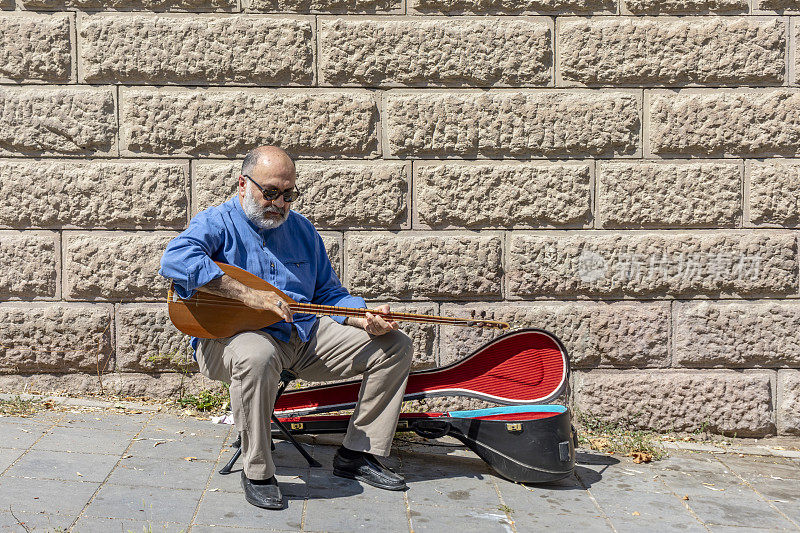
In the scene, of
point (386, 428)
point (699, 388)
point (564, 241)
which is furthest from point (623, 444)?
point (386, 428)

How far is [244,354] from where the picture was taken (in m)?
3.40

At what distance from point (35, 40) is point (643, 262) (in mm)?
3868

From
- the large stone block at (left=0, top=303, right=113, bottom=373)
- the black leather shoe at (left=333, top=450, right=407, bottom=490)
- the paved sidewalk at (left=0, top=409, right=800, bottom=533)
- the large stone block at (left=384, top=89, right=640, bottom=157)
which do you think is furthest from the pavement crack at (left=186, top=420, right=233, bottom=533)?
the large stone block at (left=384, top=89, right=640, bottom=157)

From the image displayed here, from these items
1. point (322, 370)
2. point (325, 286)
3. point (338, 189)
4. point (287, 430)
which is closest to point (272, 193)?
point (325, 286)

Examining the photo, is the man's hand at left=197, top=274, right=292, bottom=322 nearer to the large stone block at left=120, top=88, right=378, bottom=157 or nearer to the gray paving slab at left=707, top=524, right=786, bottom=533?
the large stone block at left=120, top=88, right=378, bottom=157

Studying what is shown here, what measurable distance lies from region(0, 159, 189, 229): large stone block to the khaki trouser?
1.36 m

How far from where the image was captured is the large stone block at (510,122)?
15.4ft

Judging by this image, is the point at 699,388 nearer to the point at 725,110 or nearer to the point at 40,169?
the point at 725,110

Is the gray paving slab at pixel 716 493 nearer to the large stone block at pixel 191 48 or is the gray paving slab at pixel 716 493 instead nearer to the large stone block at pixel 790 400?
the large stone block at pixel 790 400

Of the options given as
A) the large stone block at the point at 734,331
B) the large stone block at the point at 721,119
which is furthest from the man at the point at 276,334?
the large stone block at the point at 721,119

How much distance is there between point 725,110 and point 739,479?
2.16 meters

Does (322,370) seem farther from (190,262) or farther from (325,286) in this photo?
(190,262)

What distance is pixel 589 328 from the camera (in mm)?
4801

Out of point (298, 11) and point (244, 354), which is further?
point (298, 11)
